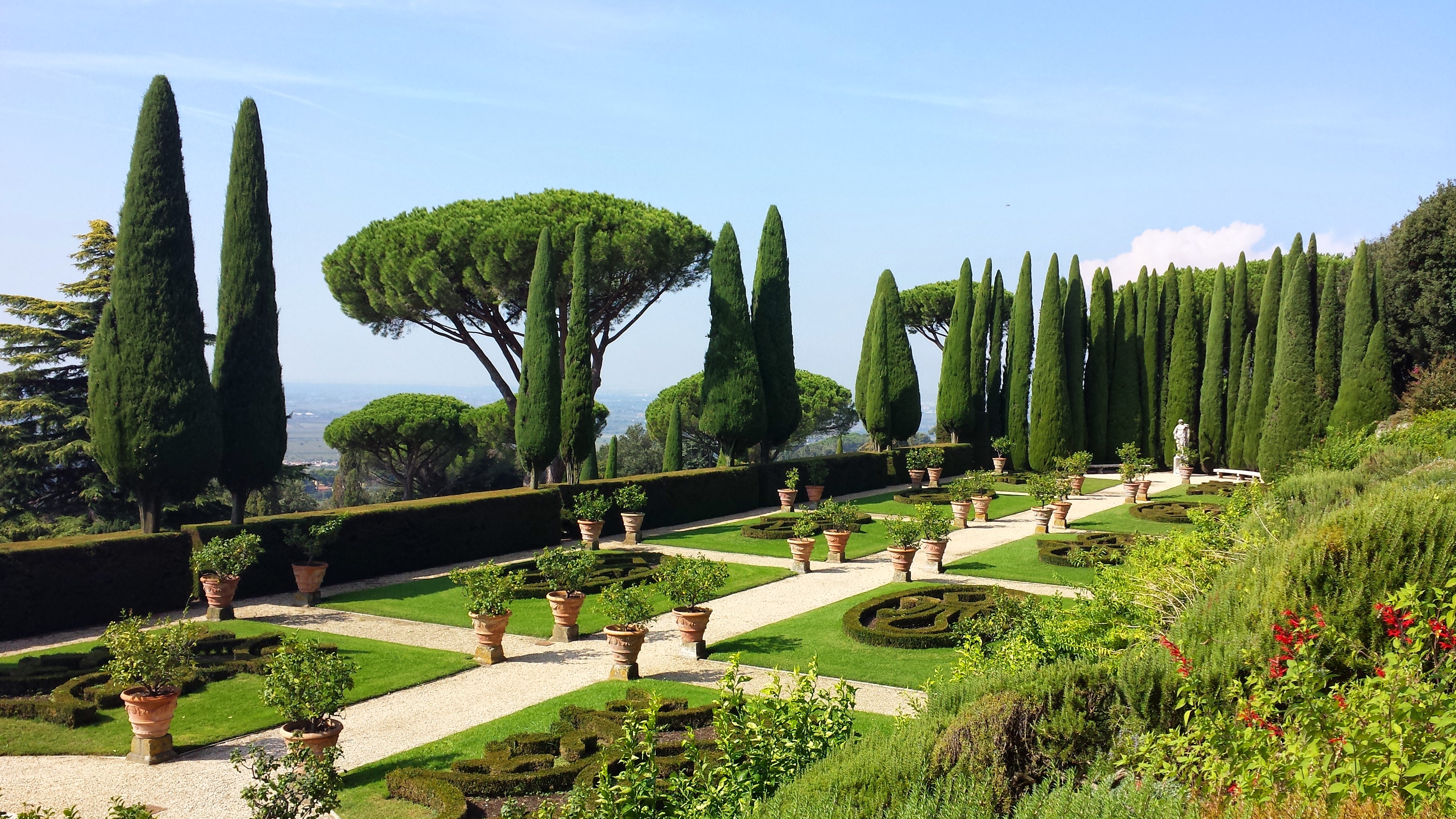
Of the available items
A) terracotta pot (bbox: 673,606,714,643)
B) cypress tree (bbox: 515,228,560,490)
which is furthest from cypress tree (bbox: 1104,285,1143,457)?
terracotta pot (bbox: 673,606,714,643)

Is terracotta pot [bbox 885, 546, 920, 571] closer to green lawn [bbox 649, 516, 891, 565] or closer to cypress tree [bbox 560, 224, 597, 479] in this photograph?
green lawn [bbox 649, 516, 891, 565]

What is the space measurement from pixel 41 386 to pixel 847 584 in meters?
21.2

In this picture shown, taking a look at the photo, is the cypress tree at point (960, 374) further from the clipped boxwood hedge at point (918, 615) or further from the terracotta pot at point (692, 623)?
the terracotta pot at point (692, 623)

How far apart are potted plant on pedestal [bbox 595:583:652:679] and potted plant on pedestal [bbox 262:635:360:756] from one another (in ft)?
10.9

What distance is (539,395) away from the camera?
21.5 meters

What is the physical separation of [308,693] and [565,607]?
495cm

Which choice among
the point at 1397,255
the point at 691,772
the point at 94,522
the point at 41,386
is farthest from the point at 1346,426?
the point at 41,386

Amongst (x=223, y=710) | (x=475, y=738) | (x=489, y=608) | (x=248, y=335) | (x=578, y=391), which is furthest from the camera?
(x=578, y=391)

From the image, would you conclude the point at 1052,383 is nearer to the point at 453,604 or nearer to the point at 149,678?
the point at 453,604

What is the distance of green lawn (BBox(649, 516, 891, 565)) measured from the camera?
19.2m

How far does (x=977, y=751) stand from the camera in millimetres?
5059

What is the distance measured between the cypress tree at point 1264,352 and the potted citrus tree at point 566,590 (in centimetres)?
2602

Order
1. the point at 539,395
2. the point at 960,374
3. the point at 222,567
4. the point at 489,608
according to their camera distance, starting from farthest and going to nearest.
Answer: the point at 960,374, the point at 539,395, the point at 222,567, the point at 489,608

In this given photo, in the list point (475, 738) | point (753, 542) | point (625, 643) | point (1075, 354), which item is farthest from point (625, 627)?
point (1075, 354)
